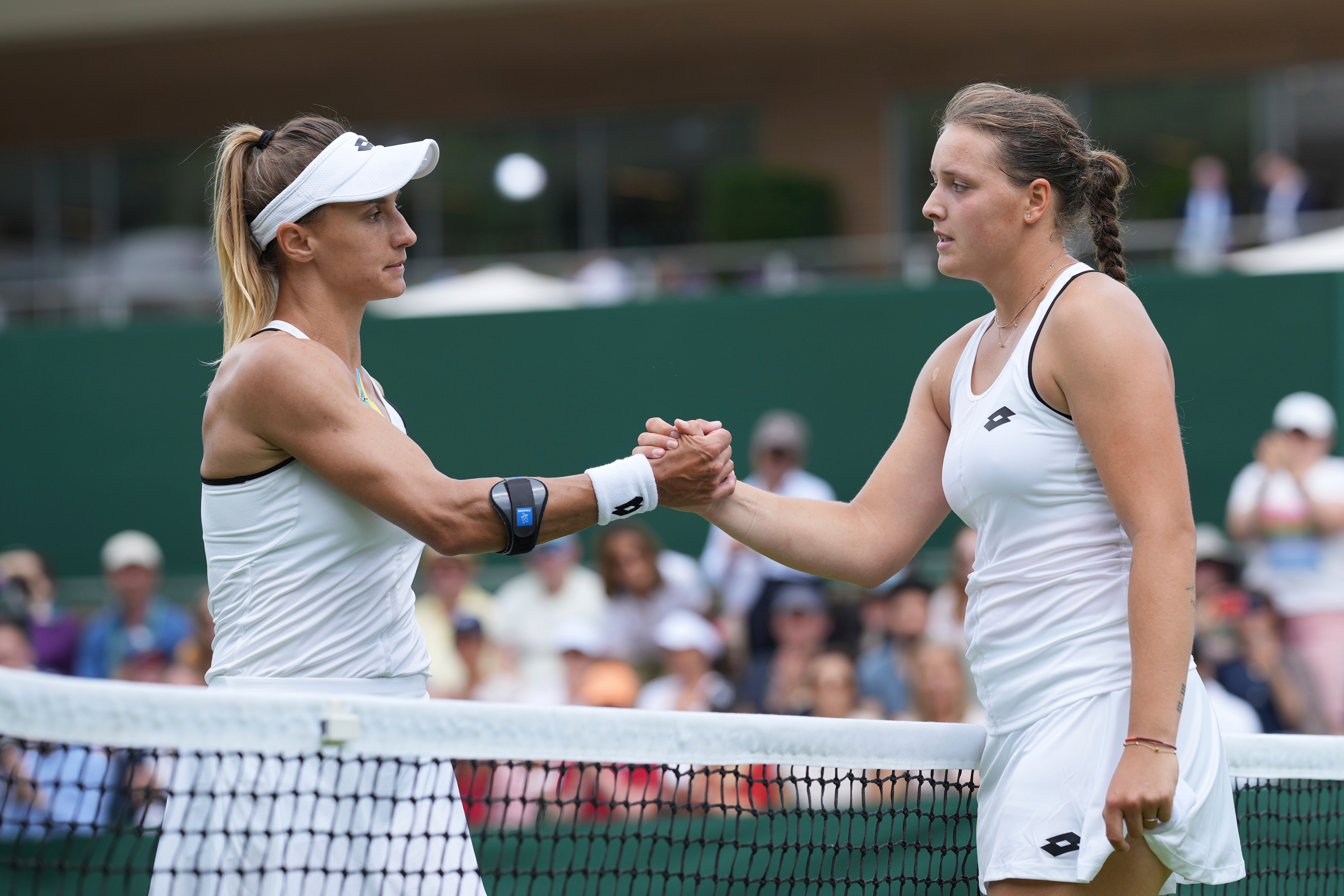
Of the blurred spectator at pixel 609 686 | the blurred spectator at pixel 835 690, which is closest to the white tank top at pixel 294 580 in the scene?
the blurred spectator at pixel 835 690

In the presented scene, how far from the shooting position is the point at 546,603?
26.9ft

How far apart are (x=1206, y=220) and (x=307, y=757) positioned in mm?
10457

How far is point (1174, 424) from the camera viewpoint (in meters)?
2.41

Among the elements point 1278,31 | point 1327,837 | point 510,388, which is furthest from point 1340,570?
point 1278,31

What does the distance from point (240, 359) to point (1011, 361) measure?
1345 mm

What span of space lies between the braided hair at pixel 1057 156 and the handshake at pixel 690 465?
2.73 feet

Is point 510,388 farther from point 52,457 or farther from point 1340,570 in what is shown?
point 1340,570

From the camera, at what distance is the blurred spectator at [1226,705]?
574 cm

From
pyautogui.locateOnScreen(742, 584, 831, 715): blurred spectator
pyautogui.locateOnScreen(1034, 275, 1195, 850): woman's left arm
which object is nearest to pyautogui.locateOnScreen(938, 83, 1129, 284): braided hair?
pyautogui.locateOnScreen(1034, 275, 1195, 850): woman's left arm

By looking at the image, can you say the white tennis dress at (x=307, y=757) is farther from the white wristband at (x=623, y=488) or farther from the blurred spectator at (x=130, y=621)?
the blurred spectator at (x=130, y=621)

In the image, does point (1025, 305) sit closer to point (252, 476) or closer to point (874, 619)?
point (252, 476)

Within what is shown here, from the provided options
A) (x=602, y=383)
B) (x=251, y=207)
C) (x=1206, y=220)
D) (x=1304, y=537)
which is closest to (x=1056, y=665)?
(x=251, y=207)

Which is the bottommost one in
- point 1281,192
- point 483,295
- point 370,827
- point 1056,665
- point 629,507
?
point 370,827

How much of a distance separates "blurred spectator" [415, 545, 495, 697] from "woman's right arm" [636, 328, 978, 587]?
15.5ft
